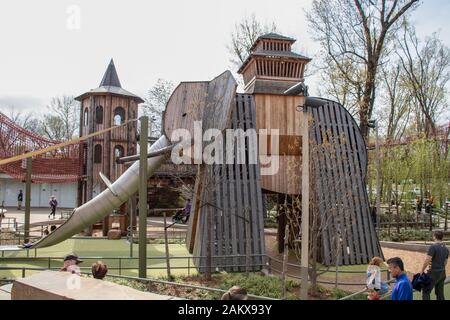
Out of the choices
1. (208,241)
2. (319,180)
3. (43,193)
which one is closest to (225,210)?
(208,241)

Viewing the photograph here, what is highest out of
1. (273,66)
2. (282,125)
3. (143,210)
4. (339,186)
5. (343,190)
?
(273,66)

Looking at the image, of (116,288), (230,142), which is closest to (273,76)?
(230,142)

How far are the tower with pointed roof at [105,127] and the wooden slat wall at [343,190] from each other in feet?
36.6

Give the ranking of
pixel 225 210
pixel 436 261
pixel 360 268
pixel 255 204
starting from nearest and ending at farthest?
pixel 436 261, pixel 225 210, pixel 255 204, pixel 360 268

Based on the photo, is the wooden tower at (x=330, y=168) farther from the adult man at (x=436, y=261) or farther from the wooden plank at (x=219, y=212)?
the adult man at (x=436, y=261)

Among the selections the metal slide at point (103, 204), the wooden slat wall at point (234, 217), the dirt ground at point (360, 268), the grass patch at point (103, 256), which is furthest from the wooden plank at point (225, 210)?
the metal slide at point (103, 204)

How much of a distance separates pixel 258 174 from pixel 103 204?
5.16 metres

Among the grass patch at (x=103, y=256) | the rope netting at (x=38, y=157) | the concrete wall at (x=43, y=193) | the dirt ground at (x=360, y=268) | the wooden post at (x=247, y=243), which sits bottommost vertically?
the dirt ground at (x=360, y=268)

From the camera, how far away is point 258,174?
44.9ft

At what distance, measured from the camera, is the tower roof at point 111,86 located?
21928mm

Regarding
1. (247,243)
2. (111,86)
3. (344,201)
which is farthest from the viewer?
(111,86)

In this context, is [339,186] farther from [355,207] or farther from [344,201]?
[355,207]
